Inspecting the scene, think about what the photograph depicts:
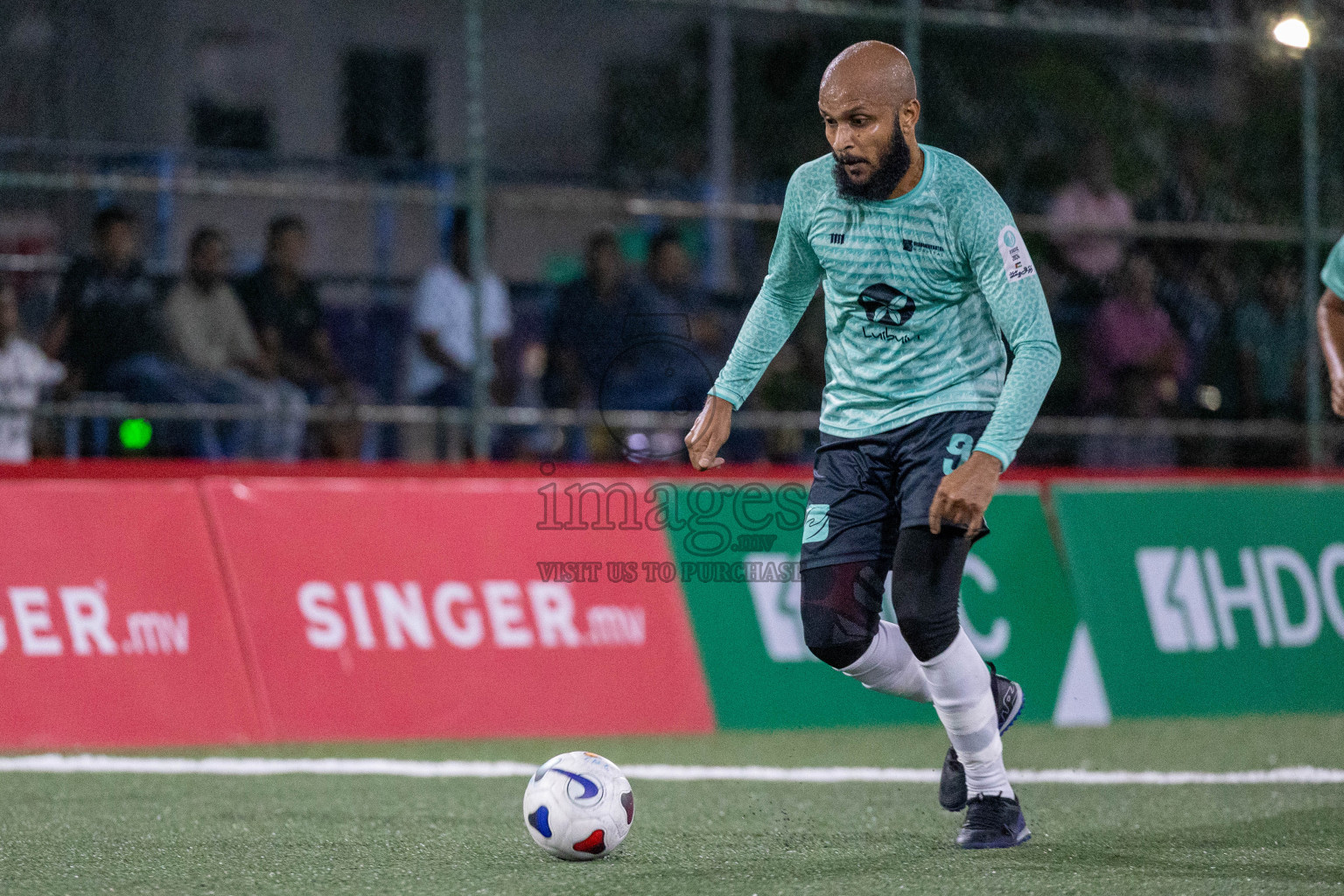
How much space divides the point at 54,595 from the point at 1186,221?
6.98 m

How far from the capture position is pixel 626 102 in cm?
1501

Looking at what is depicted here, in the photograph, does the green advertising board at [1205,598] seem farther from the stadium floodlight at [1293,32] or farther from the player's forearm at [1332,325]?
the stadium floodlight at [1293,32]

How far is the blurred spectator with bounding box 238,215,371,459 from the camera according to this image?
32.3 ft

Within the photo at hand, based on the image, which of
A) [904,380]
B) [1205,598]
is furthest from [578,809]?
[1205,598]

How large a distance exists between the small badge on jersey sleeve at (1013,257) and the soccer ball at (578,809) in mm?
1671

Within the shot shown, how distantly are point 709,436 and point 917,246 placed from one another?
2.57 ft

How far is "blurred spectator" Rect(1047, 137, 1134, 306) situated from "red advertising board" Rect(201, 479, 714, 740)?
417cm

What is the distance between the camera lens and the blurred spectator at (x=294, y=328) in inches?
388

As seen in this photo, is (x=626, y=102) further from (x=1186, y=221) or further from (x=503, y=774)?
(x=503, y=774)

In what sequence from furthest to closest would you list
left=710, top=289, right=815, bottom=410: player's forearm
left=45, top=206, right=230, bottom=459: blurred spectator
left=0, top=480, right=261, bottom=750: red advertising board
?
1. left=45, top=206, right=230, bottom=459: blurred spectator
2. left=0, top=480, right=261, bottom=750: red advertising board
3. left=710, top=289, right=815, bottom=410: player's forearm

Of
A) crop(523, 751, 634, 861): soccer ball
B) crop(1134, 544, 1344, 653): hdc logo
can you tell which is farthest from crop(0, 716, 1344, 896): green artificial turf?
crop(1134, 544, 1344, 653): hdc logo

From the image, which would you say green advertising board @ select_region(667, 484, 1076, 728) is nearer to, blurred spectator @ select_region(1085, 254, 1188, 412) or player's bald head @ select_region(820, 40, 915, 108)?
blurred spectator @ select_region(1085, 254, 1188, 412)

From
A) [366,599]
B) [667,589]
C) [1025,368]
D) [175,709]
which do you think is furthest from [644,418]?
[1025,368]

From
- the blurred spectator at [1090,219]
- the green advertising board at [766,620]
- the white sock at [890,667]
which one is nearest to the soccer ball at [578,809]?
the white sock at [890,667]
